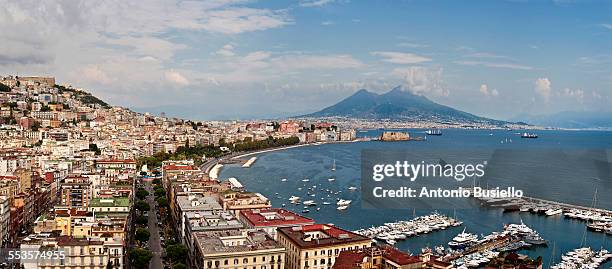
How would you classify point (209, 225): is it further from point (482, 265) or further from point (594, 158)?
point (594, 158)

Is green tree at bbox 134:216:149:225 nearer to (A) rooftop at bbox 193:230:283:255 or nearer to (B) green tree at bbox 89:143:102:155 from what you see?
(A) rooftop at bbox 193:230:283:255

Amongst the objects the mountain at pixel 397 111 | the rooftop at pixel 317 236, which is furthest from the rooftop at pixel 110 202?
the mountain at pixel 397 111

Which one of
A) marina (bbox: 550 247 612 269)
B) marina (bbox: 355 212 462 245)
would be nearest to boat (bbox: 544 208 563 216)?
marina (bbox: 355 212 462 245)

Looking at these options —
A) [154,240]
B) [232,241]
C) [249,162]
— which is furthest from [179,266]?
[249,162]

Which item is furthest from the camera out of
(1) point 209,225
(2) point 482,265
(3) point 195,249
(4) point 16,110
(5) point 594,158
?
(5) point 594,158

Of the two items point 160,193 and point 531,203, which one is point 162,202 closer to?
point 160,193

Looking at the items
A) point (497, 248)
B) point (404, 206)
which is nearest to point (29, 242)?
point (497, 248)
